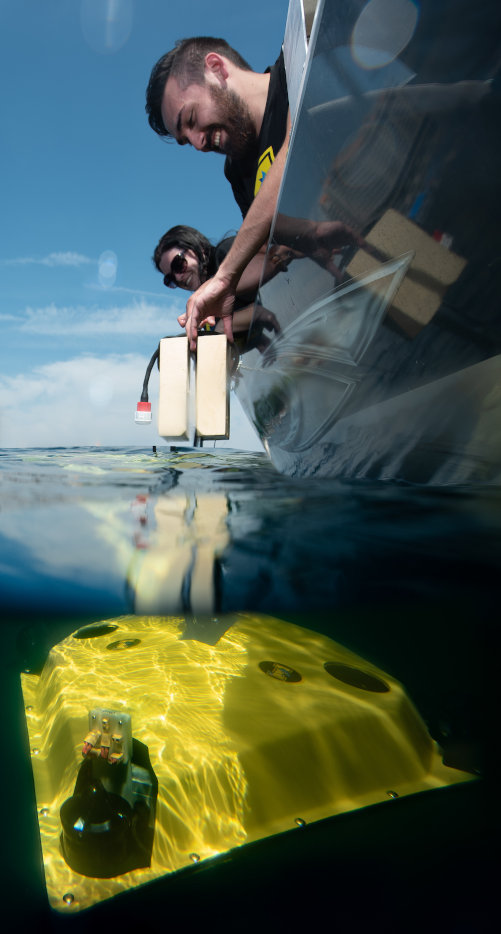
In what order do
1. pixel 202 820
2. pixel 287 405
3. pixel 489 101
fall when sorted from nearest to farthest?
1. pixel 202 820
2. pixel 489 101
3. pixel 287 405

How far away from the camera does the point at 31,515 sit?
1.55m

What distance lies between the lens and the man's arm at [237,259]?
1979mm

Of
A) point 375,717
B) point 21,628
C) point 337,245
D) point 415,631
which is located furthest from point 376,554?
point 337,245

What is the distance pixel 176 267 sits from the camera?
433 centimetres

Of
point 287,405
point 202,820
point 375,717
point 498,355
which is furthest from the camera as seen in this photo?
point 287,405

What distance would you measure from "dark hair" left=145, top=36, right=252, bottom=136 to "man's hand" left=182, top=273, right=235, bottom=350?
1163 mm

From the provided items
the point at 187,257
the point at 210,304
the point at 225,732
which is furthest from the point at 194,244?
the point at 225,732

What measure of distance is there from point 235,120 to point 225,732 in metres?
3.12

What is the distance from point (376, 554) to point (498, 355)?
2.43ft

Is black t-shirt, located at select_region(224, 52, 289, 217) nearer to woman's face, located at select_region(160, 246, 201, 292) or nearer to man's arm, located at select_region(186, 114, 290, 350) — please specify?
man's arm, located at select_region(186, 114, 290, 350)

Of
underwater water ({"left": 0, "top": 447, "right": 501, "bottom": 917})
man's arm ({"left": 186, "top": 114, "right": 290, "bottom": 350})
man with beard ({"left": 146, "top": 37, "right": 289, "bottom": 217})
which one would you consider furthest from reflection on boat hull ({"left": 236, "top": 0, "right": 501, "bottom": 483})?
man with beard ({"left": 146, "top": 37, "right": 289, "bottom": 217})

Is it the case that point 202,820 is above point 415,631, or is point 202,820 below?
below

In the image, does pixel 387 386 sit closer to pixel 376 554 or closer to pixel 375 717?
pixel 376 554

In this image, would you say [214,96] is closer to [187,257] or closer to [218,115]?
[218,115]
